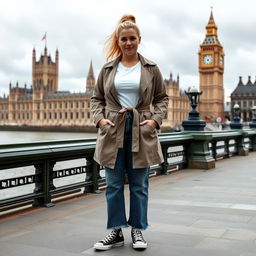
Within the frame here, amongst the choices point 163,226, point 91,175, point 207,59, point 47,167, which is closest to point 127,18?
point 163,226

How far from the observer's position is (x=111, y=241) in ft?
11.1

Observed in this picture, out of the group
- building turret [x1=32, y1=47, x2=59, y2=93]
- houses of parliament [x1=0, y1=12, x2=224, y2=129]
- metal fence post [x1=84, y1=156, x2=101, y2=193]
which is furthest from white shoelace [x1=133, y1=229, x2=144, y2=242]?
building turret [x1=32, y1=47, x2=59, y2=93]

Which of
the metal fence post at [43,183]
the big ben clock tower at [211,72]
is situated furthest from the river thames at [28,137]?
the big ben clock tower at [211,72]

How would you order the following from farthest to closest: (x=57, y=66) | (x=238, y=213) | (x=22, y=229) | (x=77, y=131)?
(x=57, y=66) < (x=77, y=131) < (x=238, y=213) < (x=22, y=229)

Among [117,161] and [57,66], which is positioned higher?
[57,66]

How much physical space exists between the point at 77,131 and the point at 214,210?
95.9 metres

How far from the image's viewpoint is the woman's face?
11.2 ft

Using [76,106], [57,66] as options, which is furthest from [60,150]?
[57,66]

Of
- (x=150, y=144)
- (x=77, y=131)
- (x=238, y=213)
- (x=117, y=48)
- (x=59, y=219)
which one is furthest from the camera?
(x=77, y=131)

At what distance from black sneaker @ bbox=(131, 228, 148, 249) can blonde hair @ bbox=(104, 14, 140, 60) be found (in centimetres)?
141

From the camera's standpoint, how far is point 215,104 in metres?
115

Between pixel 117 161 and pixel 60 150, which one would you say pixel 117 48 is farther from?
pixel 60 150

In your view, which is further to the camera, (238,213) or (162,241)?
(238,213)

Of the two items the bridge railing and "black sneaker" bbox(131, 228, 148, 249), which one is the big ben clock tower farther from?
"black sneaker" bbox(131, 228, 148, 249)
